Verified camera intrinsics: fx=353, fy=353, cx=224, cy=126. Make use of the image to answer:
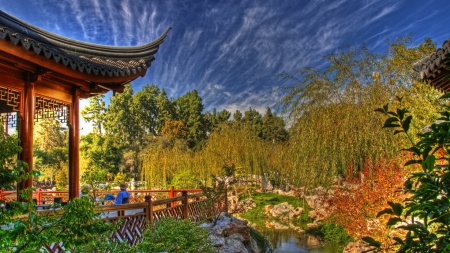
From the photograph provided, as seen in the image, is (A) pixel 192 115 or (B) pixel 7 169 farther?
(A) pixel 192 115

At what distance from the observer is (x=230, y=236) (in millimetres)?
5711

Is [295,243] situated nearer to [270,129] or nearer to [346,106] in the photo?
[346,106]

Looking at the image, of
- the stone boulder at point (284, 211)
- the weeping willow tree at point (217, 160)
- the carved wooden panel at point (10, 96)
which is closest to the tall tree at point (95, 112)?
the weeping willow tree at point (217, 160)

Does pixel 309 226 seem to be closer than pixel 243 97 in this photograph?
Yes

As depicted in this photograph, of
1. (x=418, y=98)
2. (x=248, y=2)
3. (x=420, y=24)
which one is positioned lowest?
(x=418, y=98)

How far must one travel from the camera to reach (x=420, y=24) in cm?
748

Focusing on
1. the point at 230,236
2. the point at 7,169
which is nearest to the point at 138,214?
the point at 230,236

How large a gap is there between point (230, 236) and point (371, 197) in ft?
7.82

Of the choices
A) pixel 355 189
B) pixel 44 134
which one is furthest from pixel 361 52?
pixel 44 134

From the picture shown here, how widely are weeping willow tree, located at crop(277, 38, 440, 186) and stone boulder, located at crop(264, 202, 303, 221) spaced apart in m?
3.50

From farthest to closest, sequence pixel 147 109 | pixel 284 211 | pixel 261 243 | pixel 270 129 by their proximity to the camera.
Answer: pixel 270 129 → pixel 147 109 → pixel 284 211 → pixel 261 243

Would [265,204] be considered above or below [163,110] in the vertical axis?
below

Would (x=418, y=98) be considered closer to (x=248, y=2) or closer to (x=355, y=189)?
(x=355, y=189)

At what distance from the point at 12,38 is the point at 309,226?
8.90 m
